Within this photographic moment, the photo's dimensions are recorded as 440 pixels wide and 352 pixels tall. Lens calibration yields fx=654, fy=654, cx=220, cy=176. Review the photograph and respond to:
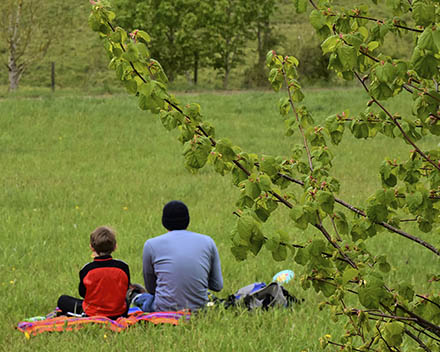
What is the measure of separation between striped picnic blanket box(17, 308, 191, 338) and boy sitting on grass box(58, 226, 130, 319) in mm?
150

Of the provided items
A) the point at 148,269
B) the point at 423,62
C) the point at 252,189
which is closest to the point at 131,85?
the point at 252,189

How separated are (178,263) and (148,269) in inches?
15.6

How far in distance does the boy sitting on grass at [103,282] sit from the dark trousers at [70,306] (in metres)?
0.02

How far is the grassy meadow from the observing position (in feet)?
16.8

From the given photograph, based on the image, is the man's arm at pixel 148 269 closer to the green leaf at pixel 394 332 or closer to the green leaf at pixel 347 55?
the green leaf at pixel 394 332

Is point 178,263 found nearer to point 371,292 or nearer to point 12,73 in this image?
point 371,292

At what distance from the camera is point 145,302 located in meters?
5.88

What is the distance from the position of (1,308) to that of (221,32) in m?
→ 26.7

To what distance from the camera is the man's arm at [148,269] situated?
228 inches

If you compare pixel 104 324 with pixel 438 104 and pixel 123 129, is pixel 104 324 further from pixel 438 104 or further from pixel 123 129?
pixel 123 129

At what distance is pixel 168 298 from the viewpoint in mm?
5664

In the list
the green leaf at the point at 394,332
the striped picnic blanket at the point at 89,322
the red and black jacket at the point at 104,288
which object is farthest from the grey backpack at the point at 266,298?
the green leaf at the point at 394,332

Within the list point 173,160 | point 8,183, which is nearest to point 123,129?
point 173,160

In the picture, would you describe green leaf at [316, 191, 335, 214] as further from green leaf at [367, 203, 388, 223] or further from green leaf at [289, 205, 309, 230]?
green leaf at [367, 203, 388, 223]
